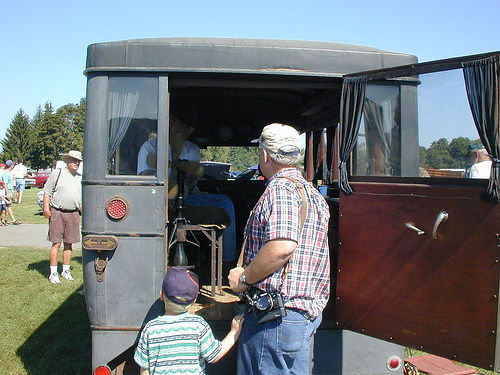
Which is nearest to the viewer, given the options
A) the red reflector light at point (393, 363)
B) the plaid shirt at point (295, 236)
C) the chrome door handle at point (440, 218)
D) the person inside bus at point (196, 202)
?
the plaid shirt at point (295, 236)

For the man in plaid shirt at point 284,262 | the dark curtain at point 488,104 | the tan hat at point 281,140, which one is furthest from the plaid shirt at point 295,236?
the dark curtain at point 488,104

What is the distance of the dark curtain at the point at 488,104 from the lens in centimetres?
268

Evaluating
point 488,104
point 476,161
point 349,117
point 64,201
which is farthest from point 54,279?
point 488,104

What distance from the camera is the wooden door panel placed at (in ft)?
9.00

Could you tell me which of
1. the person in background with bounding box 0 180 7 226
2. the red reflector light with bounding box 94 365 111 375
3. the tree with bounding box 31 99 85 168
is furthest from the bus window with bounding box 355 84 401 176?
the tree with bounding box 31 99 85 168

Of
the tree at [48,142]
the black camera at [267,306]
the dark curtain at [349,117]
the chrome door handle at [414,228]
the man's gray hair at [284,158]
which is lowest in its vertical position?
the black camera at [267,306]

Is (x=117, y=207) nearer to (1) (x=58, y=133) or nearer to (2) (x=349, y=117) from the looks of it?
(2) (x=349, y=117)

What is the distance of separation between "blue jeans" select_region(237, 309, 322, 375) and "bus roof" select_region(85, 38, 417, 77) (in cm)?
177

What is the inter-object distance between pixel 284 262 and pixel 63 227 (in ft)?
19.1

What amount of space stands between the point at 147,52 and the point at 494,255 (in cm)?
255

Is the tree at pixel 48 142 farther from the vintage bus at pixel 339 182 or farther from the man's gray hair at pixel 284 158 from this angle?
the man's gray hair at pixel 284 158

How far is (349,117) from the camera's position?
138 inches

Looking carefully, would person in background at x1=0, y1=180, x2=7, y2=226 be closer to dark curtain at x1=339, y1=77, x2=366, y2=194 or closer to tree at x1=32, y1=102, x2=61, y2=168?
dark curtain at x1=339, y1=77, x2=366, y2=194

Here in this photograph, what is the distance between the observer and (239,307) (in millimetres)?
3455
